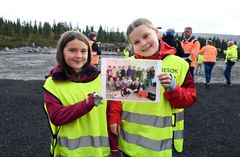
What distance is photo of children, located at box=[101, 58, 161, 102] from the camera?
2.08 metres

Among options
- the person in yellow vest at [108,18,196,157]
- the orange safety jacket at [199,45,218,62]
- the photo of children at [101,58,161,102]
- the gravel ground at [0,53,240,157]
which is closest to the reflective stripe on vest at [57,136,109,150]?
the person in yellow vest at [108,18,196,157]

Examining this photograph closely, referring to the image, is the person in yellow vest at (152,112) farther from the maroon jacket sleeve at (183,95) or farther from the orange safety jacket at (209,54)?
the orange safety jacket at (209,54)

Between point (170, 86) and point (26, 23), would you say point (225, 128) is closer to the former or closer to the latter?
point (170, 86)

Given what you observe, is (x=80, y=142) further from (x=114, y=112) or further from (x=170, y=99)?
(x=170, y=99)

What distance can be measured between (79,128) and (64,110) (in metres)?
0.22

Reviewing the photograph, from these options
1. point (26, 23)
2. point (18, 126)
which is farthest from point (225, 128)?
point (26, 23)

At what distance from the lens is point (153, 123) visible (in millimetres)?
2273

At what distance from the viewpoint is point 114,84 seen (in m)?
2.12

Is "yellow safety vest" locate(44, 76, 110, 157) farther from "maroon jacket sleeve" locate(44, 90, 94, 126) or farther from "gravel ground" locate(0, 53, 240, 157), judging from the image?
"gravel ground" locate(0, 53, 240, 157)

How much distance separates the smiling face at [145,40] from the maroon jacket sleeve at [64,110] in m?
0.52

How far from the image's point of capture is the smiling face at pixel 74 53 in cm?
227

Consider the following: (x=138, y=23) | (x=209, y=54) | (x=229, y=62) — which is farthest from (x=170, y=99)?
(x=229, y=62)

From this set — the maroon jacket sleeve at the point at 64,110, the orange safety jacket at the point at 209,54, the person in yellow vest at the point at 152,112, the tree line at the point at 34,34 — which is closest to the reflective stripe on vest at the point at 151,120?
the person in yellow vest at the point at 152,112

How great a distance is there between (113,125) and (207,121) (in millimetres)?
4918
